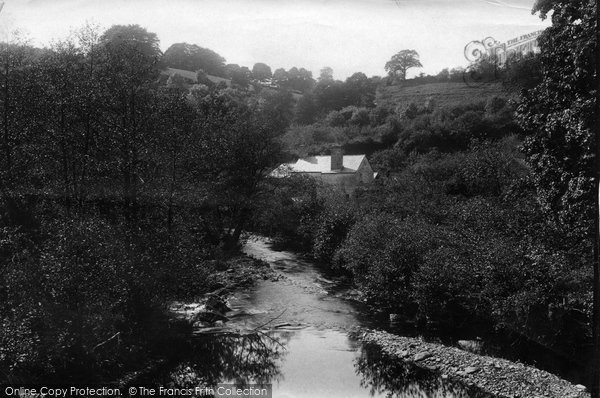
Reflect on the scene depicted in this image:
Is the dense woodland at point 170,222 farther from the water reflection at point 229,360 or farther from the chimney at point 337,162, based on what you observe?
the chimney at point 337,162

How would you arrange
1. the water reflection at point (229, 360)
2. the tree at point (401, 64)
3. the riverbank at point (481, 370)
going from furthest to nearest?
the tree at point (401, 64) < the water reflection at point (229, 360) < the riverbank at point (481, 370)

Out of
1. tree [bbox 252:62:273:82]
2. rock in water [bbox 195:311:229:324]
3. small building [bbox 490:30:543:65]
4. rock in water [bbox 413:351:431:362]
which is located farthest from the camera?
tree [bbox 252:62:273:82]

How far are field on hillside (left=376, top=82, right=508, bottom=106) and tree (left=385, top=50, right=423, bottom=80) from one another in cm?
201

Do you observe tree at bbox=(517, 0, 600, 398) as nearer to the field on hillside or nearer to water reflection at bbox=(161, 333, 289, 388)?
water reflection at bbox=(161, 333, 289, 388)

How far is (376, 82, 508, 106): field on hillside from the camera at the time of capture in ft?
190

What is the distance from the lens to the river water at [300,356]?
11.7m

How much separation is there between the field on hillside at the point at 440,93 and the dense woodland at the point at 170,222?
32.6 m

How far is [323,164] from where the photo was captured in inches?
1764

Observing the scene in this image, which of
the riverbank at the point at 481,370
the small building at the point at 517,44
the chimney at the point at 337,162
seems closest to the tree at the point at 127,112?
the riverbank at the point at 481,370

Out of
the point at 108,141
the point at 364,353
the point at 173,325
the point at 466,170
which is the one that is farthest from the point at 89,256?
the point at 466,170

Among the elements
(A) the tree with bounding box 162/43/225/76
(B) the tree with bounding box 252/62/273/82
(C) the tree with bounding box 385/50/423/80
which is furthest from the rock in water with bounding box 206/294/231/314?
(B) the tree with bounding box 252/62/273/82

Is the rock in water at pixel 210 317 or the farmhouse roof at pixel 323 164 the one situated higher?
the farmhouse roof at pixel 323 164

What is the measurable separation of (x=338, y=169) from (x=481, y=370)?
31.7 metres

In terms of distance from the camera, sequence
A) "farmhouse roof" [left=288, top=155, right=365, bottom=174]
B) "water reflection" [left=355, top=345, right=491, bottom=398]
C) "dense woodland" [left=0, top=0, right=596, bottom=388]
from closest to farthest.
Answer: "dense woodland" [left=0, top=0, right=596, bottom=388] < "water reflection" [left=355, top=345, right=491, bottom=398] < "farmhouse roof" [left=288, top=155, right=365, bottom=174]
